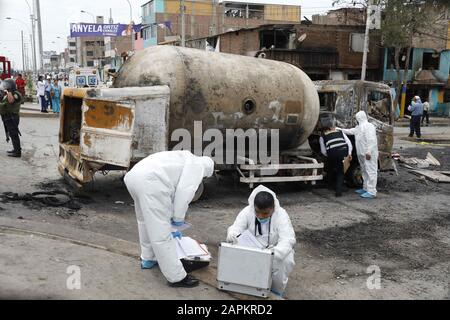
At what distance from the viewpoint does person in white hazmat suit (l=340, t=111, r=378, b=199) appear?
8945 millimetres

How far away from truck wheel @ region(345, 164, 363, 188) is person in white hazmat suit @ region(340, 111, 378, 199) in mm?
642

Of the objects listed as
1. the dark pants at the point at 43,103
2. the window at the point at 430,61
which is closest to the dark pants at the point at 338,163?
the dark pants at the point at 43,103

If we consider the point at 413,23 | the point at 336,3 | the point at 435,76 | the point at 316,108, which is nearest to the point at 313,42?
the point at 336,3

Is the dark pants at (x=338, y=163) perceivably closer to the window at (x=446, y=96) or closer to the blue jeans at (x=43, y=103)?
the blue jeans at (x=43, y=103)

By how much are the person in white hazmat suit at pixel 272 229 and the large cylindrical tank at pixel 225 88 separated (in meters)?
3.56

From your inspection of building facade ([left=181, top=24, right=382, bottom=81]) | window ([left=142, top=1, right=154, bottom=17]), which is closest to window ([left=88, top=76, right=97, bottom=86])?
building facade ([left=181, top=24, right=382, bottom=81])

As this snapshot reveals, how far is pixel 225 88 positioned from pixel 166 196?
409 cm

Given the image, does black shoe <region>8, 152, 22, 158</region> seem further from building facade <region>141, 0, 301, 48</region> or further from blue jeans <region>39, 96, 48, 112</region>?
building facade <region>141, 0, 301, 48</region>

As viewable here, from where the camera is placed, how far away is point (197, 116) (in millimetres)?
7750

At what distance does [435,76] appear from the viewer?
→ 101ft

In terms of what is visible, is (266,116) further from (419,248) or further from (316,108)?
(419,248)

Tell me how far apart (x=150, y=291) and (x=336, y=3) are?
1018 inches

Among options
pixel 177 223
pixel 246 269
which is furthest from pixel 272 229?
pixel 177 223

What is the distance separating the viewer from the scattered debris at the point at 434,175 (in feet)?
35.0
